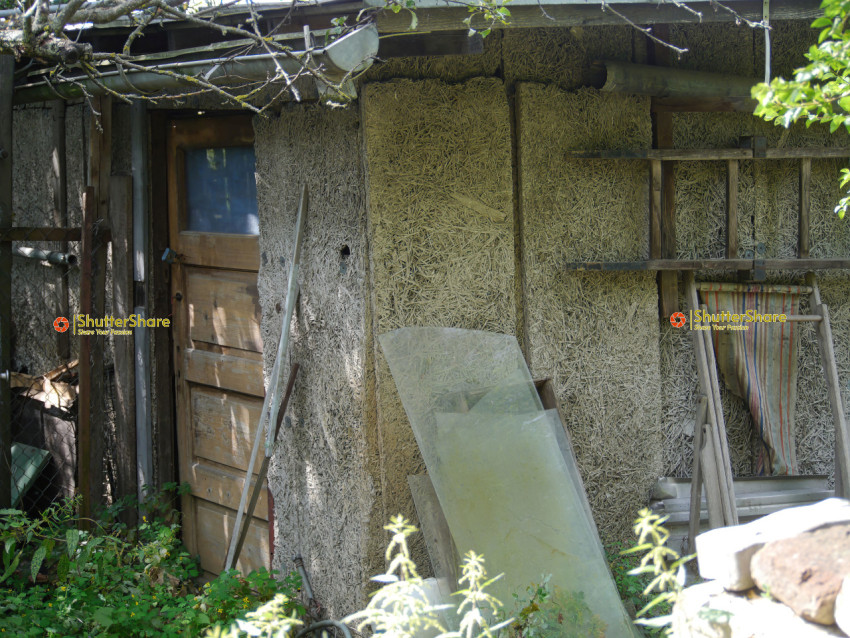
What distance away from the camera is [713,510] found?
3.54 meters

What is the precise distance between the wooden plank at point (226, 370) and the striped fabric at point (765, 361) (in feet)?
7.63

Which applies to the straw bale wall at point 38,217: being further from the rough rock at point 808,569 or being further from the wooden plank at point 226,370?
the rough rock at point 808,569

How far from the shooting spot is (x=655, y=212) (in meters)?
3.82

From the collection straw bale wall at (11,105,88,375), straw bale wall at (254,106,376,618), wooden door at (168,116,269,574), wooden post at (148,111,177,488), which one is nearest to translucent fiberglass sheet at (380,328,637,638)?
straw bale wall at (254,106,376,618)

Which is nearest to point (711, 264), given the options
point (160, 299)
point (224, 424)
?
point (224, 424)

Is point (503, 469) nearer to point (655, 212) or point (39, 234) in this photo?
point (655, 212)

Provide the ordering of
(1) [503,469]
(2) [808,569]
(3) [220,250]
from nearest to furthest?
(2) [808,569], (1) [503,469], (3) [220,250]

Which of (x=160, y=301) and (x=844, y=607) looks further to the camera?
(x=160, y=301)

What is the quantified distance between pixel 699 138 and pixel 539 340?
1.36 metres

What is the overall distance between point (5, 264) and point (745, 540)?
365 centimetres

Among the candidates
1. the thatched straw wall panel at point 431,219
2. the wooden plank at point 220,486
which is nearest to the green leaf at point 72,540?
the wooden plank at point 220,486

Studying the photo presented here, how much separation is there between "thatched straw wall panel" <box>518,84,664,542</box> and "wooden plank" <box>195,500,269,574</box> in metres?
1.79

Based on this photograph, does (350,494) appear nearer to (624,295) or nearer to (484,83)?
(624,295)

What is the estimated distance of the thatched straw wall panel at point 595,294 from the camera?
12.0 feet
